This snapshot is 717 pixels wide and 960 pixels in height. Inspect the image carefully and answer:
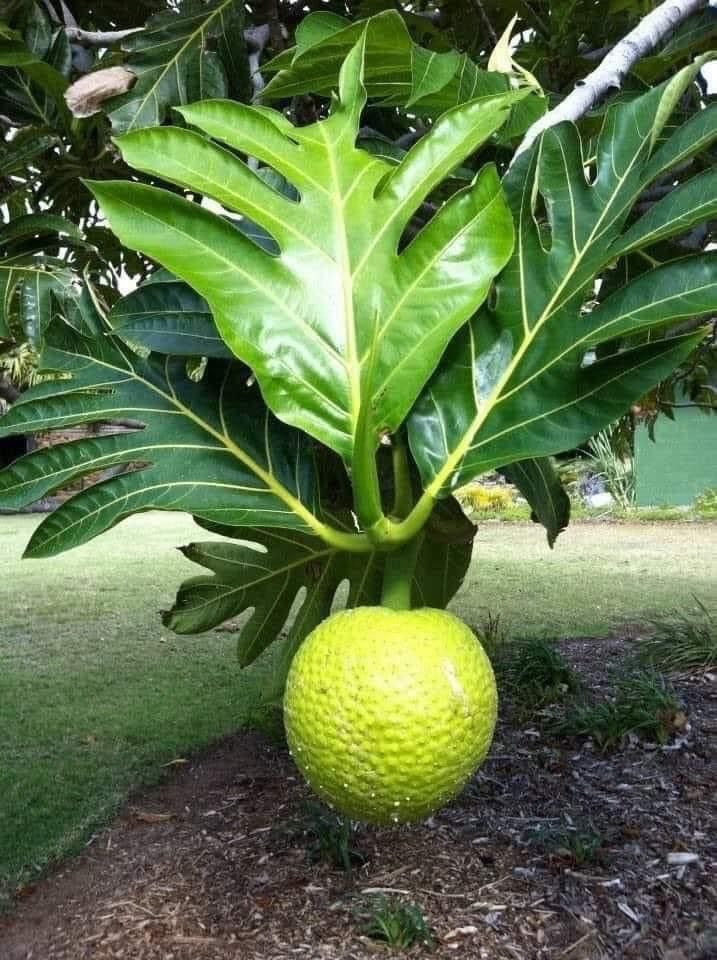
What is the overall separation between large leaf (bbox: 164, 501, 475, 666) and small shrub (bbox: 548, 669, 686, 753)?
2433 mm

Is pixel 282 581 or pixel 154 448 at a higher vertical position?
pixel 154 448

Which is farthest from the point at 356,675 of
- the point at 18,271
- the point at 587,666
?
the point at 587,666

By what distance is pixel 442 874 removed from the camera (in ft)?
9.77

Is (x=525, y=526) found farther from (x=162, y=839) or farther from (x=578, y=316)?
(x=578, y=316)

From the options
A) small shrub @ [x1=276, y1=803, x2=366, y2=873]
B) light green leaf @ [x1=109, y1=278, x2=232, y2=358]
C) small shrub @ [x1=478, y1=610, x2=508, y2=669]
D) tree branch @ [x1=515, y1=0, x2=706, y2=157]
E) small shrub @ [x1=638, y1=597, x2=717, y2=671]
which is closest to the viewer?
tree branch @ [x1=515, y1=0, x2=706, y2=157]

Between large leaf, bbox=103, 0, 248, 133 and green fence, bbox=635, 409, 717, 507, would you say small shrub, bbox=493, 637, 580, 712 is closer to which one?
large leaf, bbox=103, 0, 248, 133

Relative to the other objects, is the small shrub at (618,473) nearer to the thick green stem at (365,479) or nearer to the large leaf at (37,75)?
the large leaf at (37,75)

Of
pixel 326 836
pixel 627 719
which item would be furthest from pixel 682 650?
pixel 326 836

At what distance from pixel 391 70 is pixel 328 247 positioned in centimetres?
52

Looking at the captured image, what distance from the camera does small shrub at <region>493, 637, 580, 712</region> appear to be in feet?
14.7

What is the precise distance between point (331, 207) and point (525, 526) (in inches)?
512

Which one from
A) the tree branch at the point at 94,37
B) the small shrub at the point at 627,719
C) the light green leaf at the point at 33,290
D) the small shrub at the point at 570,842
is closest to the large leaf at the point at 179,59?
the tree branch at the point at 94,37

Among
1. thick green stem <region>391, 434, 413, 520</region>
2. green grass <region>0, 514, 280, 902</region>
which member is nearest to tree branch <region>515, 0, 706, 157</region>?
thick green stem <region>391, 434, 413, 520</region>

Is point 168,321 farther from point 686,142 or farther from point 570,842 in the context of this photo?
point 570,842
